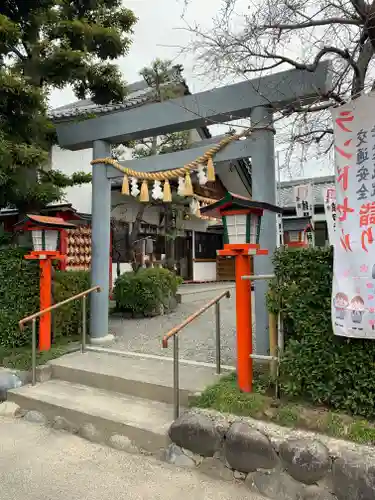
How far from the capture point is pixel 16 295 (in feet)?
20.2

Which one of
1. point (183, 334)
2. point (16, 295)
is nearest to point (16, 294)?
point (16, 295)

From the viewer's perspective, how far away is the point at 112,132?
657cm

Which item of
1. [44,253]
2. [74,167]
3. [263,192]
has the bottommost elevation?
[44,253]

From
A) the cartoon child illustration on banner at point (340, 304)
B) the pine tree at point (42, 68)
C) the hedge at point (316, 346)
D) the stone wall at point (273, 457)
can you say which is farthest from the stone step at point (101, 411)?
the pine tree at point (42, 68)

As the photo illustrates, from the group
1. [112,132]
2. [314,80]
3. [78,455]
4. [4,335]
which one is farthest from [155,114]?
[78,455]

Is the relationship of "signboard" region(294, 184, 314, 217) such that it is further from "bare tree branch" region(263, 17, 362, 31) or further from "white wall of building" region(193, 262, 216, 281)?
"white wall of building" region(193, 262, 216, 281)

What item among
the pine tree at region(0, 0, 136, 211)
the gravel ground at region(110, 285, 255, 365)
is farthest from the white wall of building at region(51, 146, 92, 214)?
the gravel ground at region(110, 285, 255, 365)

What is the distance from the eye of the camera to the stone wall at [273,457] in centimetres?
285

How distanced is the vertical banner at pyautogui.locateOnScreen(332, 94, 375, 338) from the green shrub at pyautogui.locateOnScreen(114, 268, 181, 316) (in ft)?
20.1

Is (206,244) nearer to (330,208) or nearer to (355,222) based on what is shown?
(330,208)

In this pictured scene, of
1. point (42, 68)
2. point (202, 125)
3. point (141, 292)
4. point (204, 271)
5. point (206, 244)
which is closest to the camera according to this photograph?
point (202, 125)

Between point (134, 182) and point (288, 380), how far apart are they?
4189mm

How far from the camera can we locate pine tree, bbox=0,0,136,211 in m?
6.42

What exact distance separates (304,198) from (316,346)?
16.7 feet
